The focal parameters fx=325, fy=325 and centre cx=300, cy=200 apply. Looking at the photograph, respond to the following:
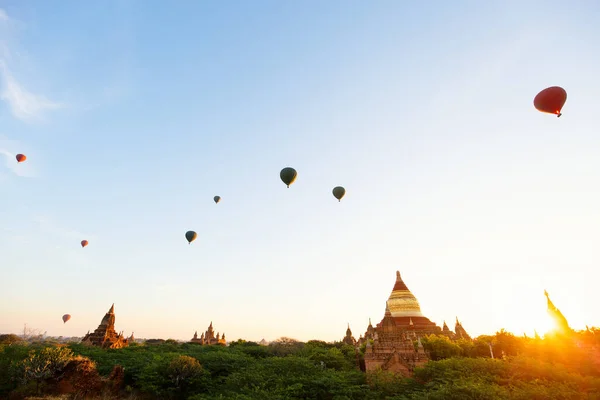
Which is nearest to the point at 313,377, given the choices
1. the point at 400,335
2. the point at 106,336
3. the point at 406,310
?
the point at 400,335

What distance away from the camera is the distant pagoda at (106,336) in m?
54.2

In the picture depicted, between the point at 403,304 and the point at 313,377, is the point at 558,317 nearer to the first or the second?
the point at 403,304

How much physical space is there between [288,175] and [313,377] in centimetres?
1571

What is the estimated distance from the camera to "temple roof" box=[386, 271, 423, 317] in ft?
166

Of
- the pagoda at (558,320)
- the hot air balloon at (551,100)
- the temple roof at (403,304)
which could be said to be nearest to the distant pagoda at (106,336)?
the temple roof at (403,304)

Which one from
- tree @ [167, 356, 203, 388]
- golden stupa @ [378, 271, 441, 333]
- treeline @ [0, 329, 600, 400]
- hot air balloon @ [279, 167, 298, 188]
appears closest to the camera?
treeline @ [0, 329, 600, 400]

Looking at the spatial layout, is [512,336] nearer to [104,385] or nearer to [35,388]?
[104,385]

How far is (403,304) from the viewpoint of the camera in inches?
2030

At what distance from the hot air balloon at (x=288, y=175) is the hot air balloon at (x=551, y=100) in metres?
16.8

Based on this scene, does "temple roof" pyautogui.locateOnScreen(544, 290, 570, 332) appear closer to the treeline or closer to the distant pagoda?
the treeline

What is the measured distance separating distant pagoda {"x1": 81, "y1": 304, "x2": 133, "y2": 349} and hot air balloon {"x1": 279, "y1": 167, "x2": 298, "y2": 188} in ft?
152

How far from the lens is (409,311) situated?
50688 mm

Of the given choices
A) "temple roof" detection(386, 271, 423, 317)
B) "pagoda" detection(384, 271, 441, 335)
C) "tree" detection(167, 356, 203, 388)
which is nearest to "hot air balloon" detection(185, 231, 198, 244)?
"tree" detection(167, 356, 203, 388)

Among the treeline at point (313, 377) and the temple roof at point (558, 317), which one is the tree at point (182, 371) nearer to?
the treeline at point (313, 377)
